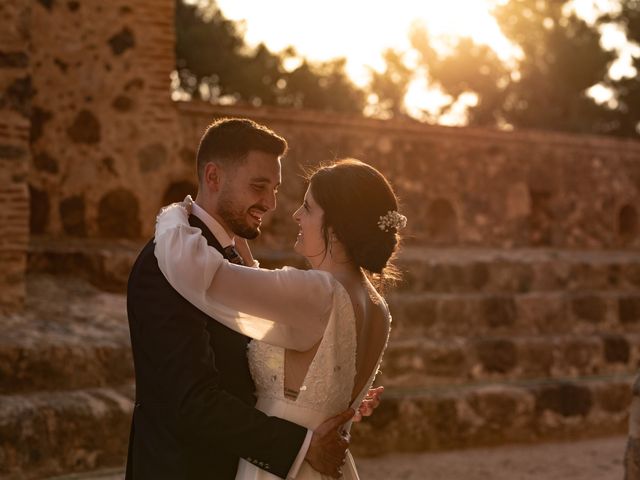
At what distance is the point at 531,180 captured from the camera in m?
14.1

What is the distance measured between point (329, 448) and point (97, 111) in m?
Result: 8.09

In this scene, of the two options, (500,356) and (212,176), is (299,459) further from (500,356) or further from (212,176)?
(500,356)

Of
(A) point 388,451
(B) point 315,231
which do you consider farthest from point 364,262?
(A) point 388,451

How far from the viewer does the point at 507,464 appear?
7520mm

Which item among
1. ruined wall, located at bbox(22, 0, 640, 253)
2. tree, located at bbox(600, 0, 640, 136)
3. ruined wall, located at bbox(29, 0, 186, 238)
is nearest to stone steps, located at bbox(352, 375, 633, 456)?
ruined wall, located at bbox(22, 0, 640, 253)

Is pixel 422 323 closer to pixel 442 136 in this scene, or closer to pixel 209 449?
pixel 442 136

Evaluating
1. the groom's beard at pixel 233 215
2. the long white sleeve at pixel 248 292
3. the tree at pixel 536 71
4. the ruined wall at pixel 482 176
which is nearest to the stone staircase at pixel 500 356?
the ruined wall at pixel 482 176

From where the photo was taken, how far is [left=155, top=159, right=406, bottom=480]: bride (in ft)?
9.02

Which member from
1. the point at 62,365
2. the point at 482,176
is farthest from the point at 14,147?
the point at 482,176

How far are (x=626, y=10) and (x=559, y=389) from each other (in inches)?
965

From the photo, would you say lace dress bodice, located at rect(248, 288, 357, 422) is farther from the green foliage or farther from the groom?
the green foliage

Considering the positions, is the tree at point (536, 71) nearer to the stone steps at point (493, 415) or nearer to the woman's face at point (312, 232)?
the stone steps at point (493, 415)

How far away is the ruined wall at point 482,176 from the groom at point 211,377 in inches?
307

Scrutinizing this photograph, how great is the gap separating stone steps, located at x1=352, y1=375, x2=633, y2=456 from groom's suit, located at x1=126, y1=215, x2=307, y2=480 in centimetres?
474
